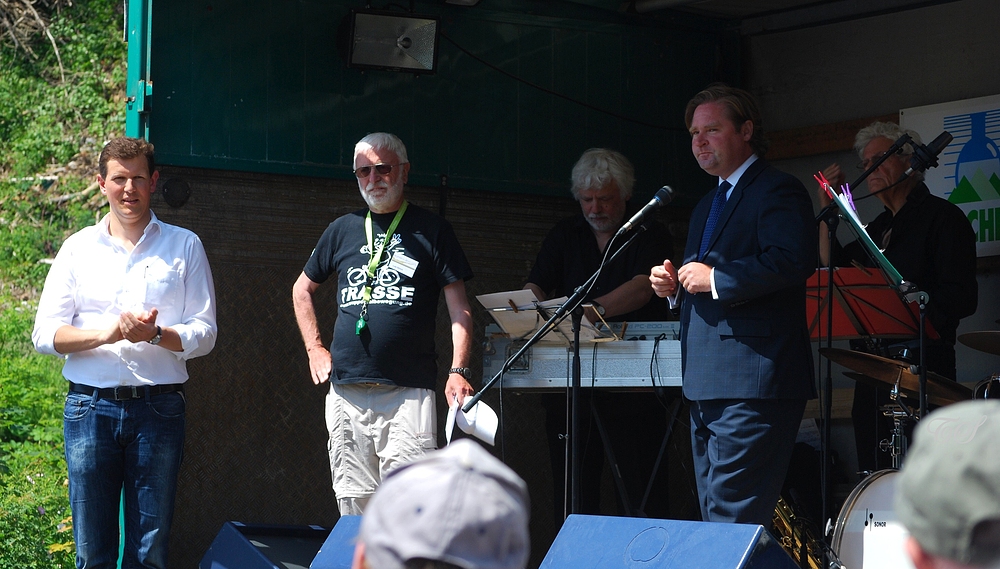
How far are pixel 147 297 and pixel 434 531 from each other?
341 cm

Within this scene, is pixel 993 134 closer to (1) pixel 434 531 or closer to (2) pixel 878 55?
(2) pixel 878 55

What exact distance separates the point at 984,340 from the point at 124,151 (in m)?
3.22

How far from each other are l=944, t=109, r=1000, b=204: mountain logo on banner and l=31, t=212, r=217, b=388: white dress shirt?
12.3ft

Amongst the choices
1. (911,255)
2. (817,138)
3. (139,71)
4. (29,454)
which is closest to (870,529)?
(911,255)

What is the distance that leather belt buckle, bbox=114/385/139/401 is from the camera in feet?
13.8

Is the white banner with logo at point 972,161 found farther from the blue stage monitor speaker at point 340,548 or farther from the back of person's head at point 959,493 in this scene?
the back of person's head at point 959,493

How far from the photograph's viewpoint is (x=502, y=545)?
121 centimetres

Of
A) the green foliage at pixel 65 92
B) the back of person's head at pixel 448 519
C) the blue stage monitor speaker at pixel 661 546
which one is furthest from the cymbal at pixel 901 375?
the green foliage at pixel 65 92

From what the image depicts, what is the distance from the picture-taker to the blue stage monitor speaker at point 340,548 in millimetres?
4004

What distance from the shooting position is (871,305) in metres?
→ 4.54

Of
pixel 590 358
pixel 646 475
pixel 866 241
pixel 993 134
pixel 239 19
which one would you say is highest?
pixel 239 19

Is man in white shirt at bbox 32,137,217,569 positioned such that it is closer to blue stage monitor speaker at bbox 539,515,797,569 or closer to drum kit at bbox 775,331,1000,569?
blue stage monitor speaker at bbox 539,515,797,569

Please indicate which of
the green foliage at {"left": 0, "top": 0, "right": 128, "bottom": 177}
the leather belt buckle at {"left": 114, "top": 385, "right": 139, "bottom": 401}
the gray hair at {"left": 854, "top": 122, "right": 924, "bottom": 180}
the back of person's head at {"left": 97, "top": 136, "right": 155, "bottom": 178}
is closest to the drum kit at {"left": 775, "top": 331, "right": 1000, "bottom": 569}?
the gray hair at {"left": 854, "top": 122, "right": 924, "bottom": 180}

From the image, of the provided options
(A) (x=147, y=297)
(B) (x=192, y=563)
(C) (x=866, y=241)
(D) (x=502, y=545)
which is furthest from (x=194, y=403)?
(D) (x=502, y=545)
